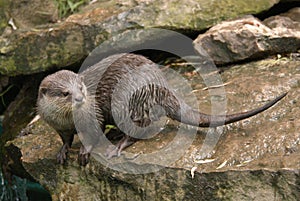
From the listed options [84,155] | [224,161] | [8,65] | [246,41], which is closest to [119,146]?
[84,155]

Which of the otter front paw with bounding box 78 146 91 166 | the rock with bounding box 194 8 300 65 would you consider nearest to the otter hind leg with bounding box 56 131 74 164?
the otter front paw with bounding box 78 146 91 166

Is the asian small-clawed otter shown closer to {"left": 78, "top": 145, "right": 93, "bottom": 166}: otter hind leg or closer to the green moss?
{"left": 78, "top": 145, "right": 93, "bottom": 166}: otter hind leg

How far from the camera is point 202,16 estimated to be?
4.54 m

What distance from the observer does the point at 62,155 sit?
3641 millimetres

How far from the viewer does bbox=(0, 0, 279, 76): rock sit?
4.53 metres

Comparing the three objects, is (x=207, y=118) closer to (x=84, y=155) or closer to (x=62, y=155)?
(x=84, y=155)

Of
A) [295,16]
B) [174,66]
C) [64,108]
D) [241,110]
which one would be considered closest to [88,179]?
[64,108]

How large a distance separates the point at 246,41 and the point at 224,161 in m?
1.31

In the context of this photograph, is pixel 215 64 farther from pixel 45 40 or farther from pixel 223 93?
pixel 45 40

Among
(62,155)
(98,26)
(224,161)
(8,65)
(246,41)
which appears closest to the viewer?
(224,161)

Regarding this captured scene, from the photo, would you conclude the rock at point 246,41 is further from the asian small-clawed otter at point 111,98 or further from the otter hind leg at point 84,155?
the otter hind leg at point 84,155

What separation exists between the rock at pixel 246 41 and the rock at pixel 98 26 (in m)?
0.26

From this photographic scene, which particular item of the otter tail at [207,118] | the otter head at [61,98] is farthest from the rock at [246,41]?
the otter head at [61,98]

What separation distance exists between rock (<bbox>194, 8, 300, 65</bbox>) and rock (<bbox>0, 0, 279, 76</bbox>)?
0.26 metres
